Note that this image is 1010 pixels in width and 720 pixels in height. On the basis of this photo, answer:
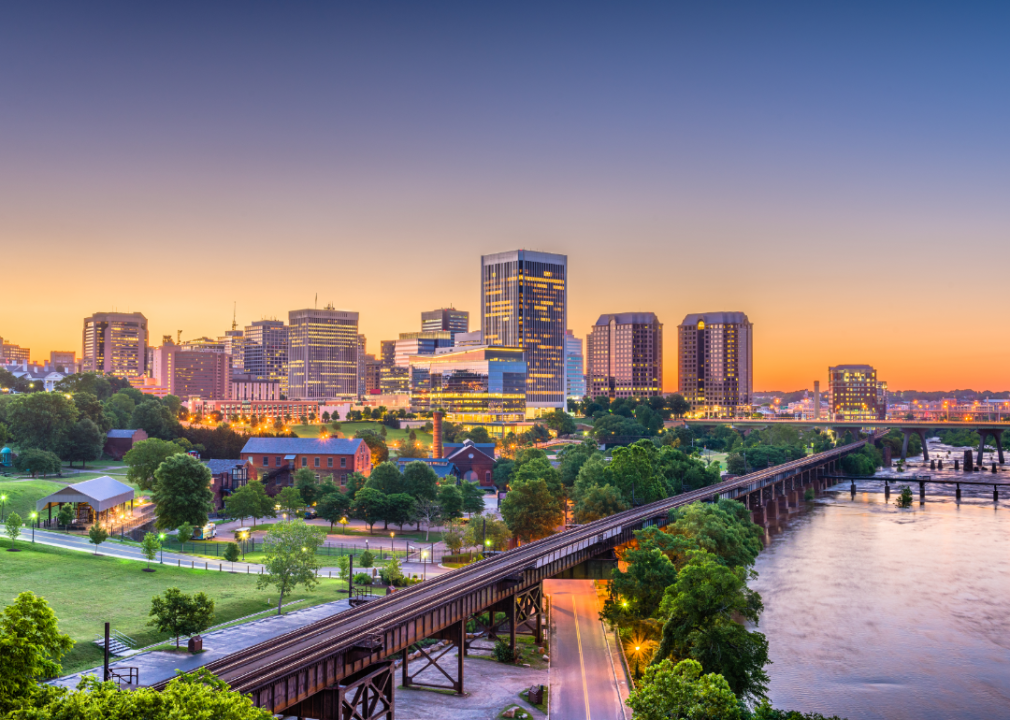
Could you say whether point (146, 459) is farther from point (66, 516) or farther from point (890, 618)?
point (890, 618)

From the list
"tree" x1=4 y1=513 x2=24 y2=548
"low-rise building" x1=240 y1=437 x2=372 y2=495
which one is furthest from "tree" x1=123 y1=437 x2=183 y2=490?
"tree" x1=4 y1=513 x2=24 y2=548

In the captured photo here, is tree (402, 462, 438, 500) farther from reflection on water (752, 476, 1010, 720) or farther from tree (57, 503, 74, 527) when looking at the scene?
reflection on water (752, 476, 1010, 720)

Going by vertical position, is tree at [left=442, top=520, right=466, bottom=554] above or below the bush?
above

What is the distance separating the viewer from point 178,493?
8931cm

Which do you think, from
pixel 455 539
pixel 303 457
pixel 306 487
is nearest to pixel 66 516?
pixel 306 487

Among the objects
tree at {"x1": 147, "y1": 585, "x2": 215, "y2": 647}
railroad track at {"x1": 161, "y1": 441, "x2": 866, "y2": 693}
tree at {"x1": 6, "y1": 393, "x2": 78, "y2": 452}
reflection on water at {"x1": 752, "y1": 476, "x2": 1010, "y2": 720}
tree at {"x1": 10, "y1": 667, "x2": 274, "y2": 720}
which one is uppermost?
tree at {"x1": 6, "y1": 393, "x2": 78, "y2": 452}

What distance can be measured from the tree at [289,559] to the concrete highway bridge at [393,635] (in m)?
10.2

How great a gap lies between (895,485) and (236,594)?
15981cm

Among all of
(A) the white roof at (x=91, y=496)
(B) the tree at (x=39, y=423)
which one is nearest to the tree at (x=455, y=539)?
(A) the white roof at (x=91, y=496)

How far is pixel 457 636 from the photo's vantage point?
4966cm

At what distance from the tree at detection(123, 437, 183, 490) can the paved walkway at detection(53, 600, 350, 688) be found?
6428 cm

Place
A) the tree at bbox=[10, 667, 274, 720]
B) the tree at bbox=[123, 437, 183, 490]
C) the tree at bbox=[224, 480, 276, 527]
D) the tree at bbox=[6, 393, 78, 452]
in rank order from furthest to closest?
the tree at bbox=[6, 393, 78, 452], the tree at bbox=[123, 437, 183, 490], the tree at bbox=[224, 480, 276, 527], the tree at bbox=[10, 667, 274, 720]

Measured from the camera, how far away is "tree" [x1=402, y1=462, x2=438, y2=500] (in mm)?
108188

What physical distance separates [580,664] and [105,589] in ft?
121
